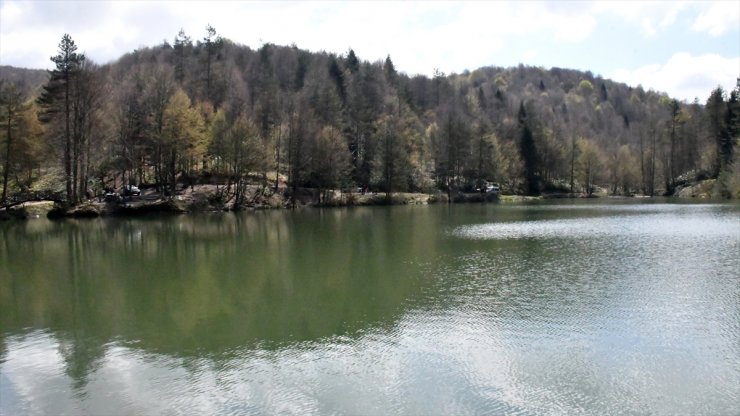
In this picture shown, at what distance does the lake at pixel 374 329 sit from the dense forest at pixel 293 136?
26.3m

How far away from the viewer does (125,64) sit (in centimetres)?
11731

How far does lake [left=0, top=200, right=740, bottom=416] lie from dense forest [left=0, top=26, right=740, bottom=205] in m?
26.3

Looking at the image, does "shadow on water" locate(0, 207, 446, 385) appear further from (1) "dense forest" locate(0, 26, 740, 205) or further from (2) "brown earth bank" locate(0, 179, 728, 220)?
(1) "dense forest" locate(0, 26, 740, 205)

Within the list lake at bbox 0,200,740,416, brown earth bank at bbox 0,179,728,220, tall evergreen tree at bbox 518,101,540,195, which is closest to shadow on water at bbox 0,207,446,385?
lake at bbox 0,200,740,416

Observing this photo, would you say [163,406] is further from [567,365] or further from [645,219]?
[645,219]

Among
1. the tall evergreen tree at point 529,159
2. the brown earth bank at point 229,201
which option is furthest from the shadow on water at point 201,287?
the tall evergreen tree at point 529,159

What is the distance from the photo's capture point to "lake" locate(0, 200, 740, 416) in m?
10.5

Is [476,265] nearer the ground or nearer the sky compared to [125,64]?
nearer the ground

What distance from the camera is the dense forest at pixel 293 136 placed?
53125mm

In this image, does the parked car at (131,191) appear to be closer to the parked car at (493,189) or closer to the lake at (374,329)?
the lake at (374,329)

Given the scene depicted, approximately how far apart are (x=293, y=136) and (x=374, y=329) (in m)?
56.8

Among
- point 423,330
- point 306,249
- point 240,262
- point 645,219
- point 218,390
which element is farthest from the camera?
point 645,219

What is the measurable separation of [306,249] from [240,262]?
5.08 meters

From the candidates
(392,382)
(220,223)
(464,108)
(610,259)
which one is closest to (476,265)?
(610,259)
